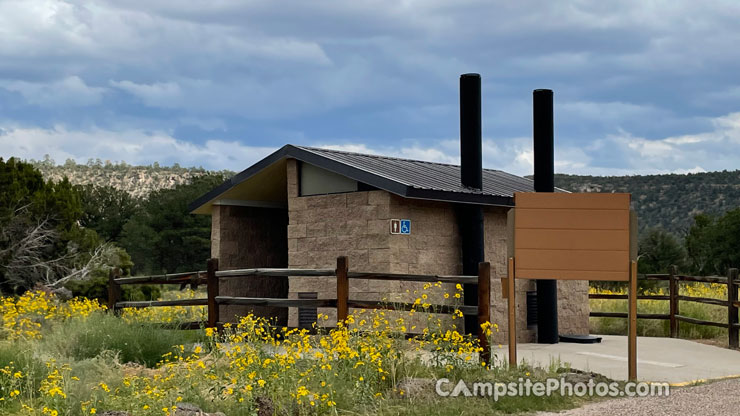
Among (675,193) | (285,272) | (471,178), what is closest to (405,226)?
(471,178)

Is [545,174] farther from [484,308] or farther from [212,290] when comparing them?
[212,290]

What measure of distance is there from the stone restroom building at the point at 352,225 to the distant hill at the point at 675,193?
1737 inches

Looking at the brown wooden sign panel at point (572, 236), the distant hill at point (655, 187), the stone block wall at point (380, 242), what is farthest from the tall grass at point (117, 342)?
the distant hill at point (655, 187)

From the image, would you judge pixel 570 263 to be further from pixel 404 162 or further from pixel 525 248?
pixel 404 162

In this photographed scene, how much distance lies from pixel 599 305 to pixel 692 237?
23.6 metres

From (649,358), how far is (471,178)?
393 cm

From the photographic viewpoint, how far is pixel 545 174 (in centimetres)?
1541

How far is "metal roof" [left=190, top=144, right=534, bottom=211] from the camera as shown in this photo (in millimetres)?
12984

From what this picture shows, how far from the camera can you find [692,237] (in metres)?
41.9

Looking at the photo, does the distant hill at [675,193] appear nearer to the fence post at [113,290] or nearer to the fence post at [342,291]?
the fence post at [113,290]

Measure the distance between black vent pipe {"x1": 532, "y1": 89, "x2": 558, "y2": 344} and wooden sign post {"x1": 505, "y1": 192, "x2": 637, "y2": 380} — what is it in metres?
3.81

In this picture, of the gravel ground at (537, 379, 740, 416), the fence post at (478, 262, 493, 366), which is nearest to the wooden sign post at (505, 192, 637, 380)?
the fence post at (478, 262, 493, 366)

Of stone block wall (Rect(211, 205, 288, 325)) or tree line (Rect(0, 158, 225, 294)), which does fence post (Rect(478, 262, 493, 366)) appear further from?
tree line (Rect(0, 158, 225, 294))

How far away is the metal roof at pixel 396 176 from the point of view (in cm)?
1298
